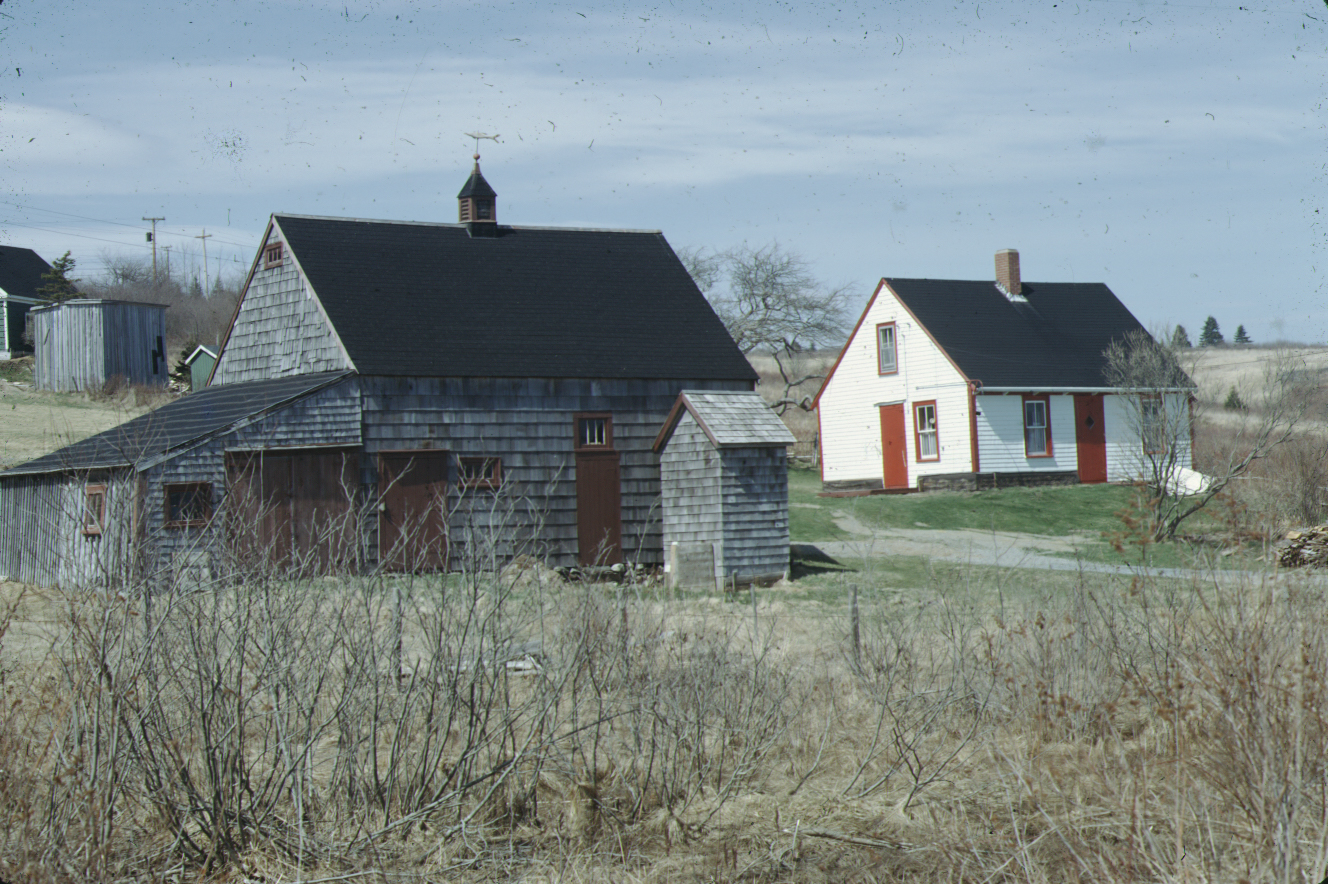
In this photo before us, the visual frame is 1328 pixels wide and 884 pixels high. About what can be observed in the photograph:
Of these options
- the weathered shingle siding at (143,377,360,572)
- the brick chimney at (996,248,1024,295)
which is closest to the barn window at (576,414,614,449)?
the weathered shingle siding at (143,377,360,572)

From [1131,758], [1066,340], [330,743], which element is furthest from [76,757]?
[1066,340]

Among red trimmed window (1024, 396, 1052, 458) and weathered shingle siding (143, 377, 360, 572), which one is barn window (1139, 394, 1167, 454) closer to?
red trimmed window (1024, 396, 1052, 458)

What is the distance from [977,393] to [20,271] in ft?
136

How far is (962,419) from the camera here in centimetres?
3475

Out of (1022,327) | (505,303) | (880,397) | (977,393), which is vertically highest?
(1022,327)

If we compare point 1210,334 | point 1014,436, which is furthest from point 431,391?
point 1210,334

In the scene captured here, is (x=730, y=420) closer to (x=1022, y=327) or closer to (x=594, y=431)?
(x=594, y=431)

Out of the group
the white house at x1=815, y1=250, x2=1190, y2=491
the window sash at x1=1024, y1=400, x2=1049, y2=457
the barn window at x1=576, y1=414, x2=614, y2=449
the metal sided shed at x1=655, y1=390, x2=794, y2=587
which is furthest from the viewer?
the window sash at x1=1024, y1=400, x2=1049, y2=457

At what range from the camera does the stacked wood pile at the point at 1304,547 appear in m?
19.1

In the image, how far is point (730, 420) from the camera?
22.7 metres

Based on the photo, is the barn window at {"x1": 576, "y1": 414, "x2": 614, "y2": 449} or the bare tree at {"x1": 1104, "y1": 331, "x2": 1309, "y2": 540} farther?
the bare tree at {"x1": 1104, "y1": 331, "x2": 1309, "y2": 540}

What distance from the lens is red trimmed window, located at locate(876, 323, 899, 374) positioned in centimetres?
3747

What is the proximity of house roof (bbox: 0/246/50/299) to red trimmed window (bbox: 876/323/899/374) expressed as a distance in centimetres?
3512

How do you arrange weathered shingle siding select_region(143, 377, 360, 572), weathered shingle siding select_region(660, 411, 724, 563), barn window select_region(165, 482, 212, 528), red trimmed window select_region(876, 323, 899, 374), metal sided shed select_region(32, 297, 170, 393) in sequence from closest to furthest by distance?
weathered shingle siding select_region(143, 377, 360, 572), barn window select_region(165, 482, 212, 528), weathered shingle siding select_region(660, 411, 724, 563), red trimmed window select_region(876, 323, 899, 374), metal sided shed select_region(32, 297, 170, 393)
